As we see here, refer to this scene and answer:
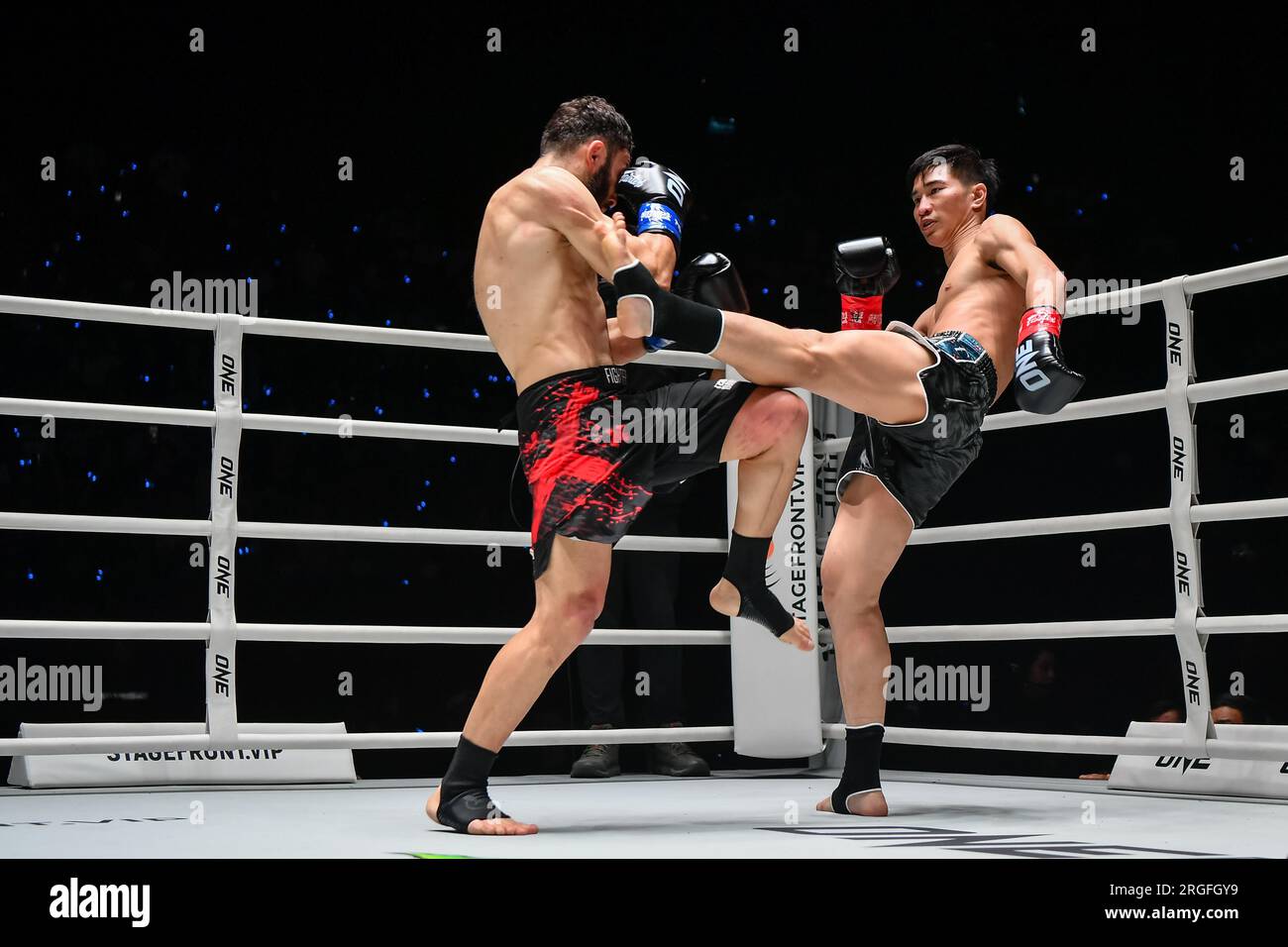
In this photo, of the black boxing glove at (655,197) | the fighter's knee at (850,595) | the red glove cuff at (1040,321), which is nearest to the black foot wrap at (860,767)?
the fighter's knee at (850,595)

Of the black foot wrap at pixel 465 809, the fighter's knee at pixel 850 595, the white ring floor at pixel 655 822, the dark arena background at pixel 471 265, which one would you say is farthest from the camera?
the dark arena background at pixel 471 265

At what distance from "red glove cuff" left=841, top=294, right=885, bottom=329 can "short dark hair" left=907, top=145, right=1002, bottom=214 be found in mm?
268

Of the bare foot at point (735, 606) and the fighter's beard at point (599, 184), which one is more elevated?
the fighter's beard at point (599, 184)

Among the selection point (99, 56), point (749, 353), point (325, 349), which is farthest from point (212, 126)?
point (749, 353)

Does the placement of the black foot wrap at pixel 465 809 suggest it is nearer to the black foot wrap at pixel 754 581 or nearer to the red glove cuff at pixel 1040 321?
the black foot wrap at pixel 754 581

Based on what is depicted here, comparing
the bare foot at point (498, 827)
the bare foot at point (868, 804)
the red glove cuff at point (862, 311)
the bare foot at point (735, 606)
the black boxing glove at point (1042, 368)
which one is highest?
the red glove cuff at point (862, 311)

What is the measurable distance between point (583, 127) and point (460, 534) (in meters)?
0.93

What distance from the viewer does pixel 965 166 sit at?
2.41 m

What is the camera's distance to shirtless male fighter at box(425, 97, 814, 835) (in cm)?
189

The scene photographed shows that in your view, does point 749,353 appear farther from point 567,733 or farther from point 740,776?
point 740,776

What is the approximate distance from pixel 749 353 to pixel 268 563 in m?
2.31

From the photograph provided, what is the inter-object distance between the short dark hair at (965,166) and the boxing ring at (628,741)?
29cm

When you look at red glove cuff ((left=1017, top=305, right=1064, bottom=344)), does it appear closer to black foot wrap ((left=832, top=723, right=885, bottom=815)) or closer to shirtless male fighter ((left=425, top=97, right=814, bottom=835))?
shirtless male fighter ((left=425, top=97, right=814, bottom=835))

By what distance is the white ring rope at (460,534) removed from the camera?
2305 millimetres
